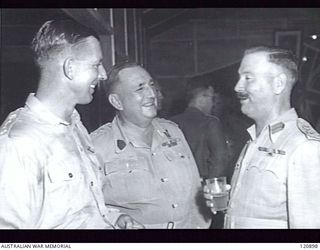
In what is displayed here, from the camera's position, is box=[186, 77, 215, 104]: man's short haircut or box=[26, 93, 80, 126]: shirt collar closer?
box=[26, 93, 80, 126]: shirt collar

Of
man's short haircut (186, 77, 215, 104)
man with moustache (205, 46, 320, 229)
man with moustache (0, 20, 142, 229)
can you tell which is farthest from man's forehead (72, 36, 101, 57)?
man with moustache (205, 46, 320, 229)

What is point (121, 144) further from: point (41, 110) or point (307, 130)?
point (307, 130)

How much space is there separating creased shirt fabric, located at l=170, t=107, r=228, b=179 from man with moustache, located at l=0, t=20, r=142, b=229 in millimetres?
209

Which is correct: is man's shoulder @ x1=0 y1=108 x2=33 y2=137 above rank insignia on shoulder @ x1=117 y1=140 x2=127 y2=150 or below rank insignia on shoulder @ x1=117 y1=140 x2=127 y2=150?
above

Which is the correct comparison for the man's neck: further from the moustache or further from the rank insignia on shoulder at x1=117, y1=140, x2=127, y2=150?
the rank insignia on shoulder at x1=117, y1=140, x2=127, y2=150

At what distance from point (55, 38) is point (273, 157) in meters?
0.53

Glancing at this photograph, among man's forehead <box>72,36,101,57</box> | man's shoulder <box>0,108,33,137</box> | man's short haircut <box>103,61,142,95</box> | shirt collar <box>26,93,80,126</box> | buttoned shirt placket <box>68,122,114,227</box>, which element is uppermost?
man's forehead <box>72,36,101,57</box>

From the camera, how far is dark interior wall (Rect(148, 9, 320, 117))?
107 cm

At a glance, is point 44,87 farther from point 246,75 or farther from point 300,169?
point 300,169

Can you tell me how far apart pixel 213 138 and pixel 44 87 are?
394 mm

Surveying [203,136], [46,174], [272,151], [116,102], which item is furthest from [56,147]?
[272,151]

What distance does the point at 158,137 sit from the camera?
1071mm

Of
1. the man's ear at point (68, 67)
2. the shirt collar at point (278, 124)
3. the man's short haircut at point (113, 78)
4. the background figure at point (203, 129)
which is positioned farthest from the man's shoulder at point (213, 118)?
the man's ear at point (68, 67)

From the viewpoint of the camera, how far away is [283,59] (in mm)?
1051
